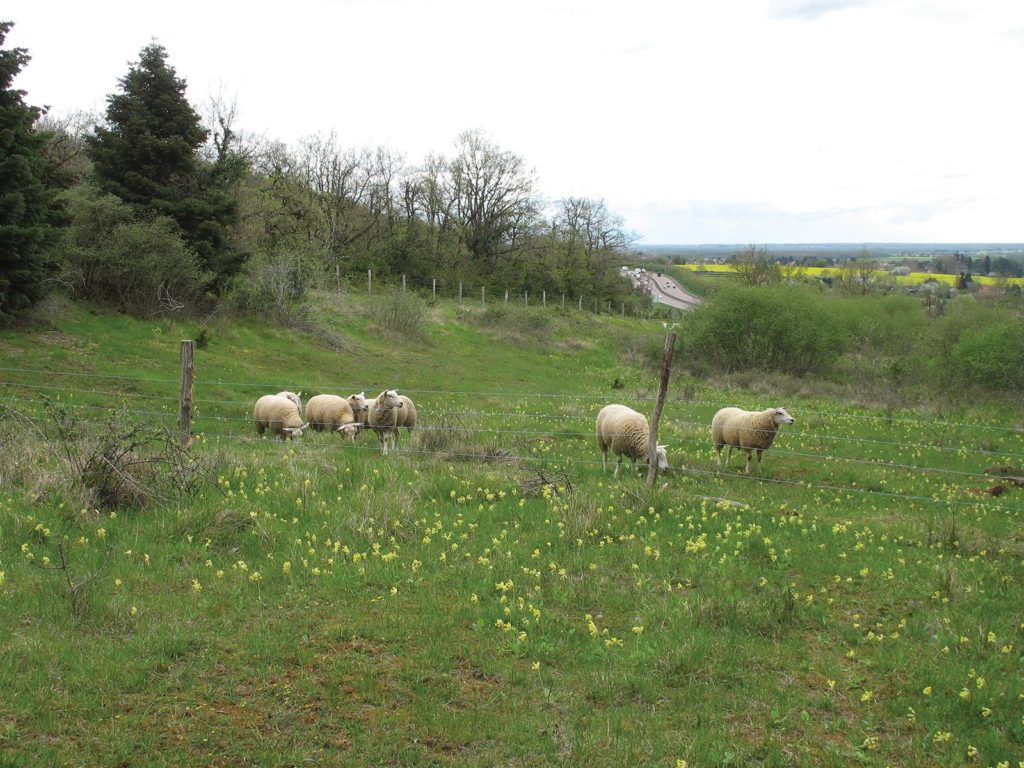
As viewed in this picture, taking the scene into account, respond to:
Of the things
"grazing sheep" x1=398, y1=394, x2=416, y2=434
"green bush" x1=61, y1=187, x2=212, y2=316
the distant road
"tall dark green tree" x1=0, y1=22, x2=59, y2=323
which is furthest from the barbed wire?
the distant road

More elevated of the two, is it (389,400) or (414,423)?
→ (389,400)

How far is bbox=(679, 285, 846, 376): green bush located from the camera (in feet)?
134

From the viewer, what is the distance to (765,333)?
41.1 metres

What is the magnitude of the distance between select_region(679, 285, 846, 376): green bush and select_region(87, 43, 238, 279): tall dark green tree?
1066 inches

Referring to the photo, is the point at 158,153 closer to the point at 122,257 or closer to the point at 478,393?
the point at 122,257

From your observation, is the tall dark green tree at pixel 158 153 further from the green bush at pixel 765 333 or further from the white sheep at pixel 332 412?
the green bush at pixel 765 333

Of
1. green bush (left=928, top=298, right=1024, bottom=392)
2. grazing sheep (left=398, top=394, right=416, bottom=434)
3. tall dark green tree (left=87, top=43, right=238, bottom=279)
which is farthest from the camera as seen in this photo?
green bush (left=928, top=298, right=1024, bottom=392)

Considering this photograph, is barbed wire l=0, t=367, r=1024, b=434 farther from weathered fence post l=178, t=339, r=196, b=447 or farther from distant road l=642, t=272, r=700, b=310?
distant road l=642, t=272, r=700, b=310

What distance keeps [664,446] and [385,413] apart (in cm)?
687

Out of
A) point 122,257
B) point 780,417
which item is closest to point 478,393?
point 780,417

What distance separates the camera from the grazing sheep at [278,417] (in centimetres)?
1725

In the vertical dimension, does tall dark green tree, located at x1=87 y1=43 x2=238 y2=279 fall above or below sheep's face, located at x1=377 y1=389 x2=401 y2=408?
above

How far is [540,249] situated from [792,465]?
6068cm

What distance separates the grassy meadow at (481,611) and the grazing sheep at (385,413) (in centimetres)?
297
